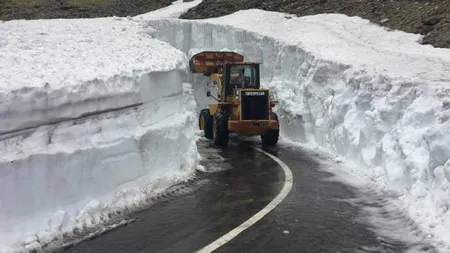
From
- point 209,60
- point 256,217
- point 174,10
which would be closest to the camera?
point 256,217

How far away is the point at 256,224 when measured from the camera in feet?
26.5

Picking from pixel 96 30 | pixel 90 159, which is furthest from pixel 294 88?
pixel 90 159

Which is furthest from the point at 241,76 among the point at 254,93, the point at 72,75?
the point at 72,75

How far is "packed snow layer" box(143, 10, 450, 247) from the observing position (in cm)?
911

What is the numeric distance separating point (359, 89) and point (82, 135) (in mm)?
8322

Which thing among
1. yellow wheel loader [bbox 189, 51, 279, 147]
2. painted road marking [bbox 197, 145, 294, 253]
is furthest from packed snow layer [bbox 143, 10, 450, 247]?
painted road marking [bbox 197, 145, 294, 253]

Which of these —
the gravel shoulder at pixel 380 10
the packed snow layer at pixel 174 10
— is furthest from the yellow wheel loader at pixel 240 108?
the packed snow layer at pixel 174 10

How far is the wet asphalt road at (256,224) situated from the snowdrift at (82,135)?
734 millimetres

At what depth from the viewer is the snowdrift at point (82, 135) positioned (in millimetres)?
7371

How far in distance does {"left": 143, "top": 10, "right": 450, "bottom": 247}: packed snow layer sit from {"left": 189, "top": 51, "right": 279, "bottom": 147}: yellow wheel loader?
1521 millimetres

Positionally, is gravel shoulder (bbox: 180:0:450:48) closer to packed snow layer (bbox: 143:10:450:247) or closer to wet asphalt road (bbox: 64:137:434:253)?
packed snow layer (bbox: 143:10:450:247)

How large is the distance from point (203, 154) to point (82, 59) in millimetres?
5052

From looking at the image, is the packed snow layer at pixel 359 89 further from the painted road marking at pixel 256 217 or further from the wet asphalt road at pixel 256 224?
the painted road marking at pixel 256 217

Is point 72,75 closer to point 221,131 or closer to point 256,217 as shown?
point 256,217
